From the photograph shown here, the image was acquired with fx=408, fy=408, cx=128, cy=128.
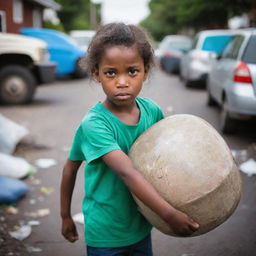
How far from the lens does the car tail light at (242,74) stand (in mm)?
6387

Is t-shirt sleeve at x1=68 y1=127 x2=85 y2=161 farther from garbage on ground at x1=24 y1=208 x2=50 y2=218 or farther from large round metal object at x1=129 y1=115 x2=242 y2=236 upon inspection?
garbage on ground at x1=24 y1=208 x2=50 y2=218

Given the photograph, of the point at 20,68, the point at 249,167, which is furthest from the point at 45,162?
the point at 20,68

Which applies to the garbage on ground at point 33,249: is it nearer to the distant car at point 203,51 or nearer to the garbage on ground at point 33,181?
the garbage on ground at point 33,181

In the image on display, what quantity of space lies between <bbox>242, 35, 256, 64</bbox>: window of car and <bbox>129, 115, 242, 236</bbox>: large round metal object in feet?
16.6

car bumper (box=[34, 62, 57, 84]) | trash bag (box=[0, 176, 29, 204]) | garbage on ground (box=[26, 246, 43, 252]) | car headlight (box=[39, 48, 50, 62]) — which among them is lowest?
garbage on ground (box=[26, 246, 43, 252])

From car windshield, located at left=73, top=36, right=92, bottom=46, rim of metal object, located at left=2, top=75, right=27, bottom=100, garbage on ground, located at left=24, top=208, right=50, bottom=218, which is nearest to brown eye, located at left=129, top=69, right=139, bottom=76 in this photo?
garbage on ground, located at left=24, top=208, right=50, bottom=218

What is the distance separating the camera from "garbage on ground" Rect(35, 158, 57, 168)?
5.55 metres

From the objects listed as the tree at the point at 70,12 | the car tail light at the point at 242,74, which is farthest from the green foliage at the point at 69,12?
the car tail light at the point at 242,74

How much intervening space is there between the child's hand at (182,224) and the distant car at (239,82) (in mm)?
4892

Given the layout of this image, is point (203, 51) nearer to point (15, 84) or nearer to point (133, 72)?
point (15, 84)

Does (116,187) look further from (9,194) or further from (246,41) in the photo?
(246,41)

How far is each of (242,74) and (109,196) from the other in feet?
16.6

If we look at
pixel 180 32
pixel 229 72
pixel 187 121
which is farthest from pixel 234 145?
pixel 180 32

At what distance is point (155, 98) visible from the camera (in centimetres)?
1121
